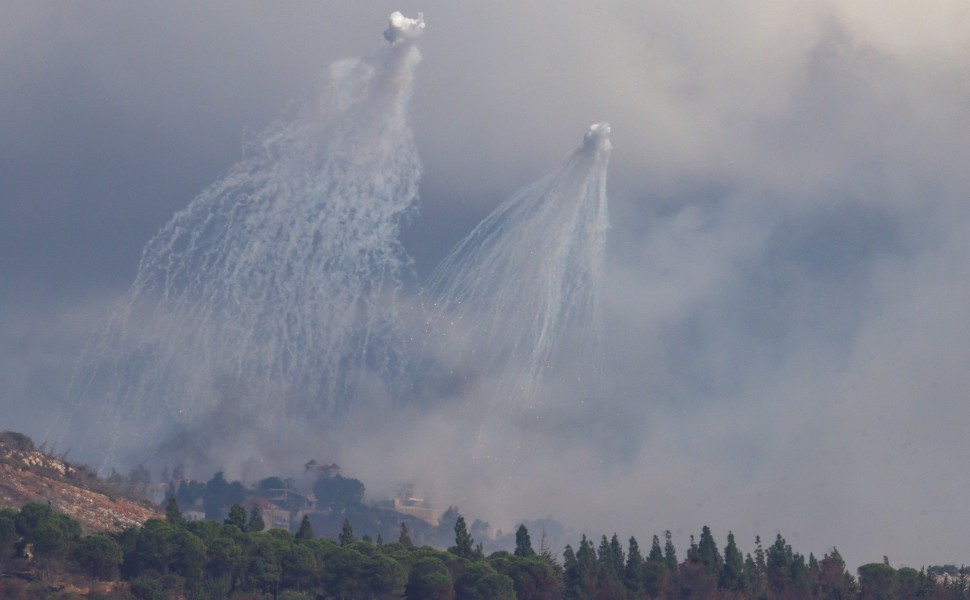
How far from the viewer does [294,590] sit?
17988 cm

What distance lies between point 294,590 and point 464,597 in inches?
907

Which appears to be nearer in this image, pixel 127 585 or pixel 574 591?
pixel 127 585

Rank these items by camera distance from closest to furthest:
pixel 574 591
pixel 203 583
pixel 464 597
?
pixel 203 583, pixel 464 597, pixel 574 591

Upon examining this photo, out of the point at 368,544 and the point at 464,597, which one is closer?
the point at 464,597

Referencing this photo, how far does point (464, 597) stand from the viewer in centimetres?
18388

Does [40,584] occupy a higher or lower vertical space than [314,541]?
lower

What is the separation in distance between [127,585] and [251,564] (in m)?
16.7

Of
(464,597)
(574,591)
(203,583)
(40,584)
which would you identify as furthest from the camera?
(574,591)

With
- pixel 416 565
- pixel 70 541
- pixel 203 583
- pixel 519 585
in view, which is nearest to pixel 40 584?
pixel 70 541

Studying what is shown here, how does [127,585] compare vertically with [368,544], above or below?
below

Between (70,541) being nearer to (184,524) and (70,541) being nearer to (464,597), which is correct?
(184,524)

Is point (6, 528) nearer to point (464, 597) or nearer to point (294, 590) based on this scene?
point (294, 590)

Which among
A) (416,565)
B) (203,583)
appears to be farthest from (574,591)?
(203,583)

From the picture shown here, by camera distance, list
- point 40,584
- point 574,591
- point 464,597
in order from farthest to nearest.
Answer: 1. point 574,591
2. point 464,597
3. point 40,584
